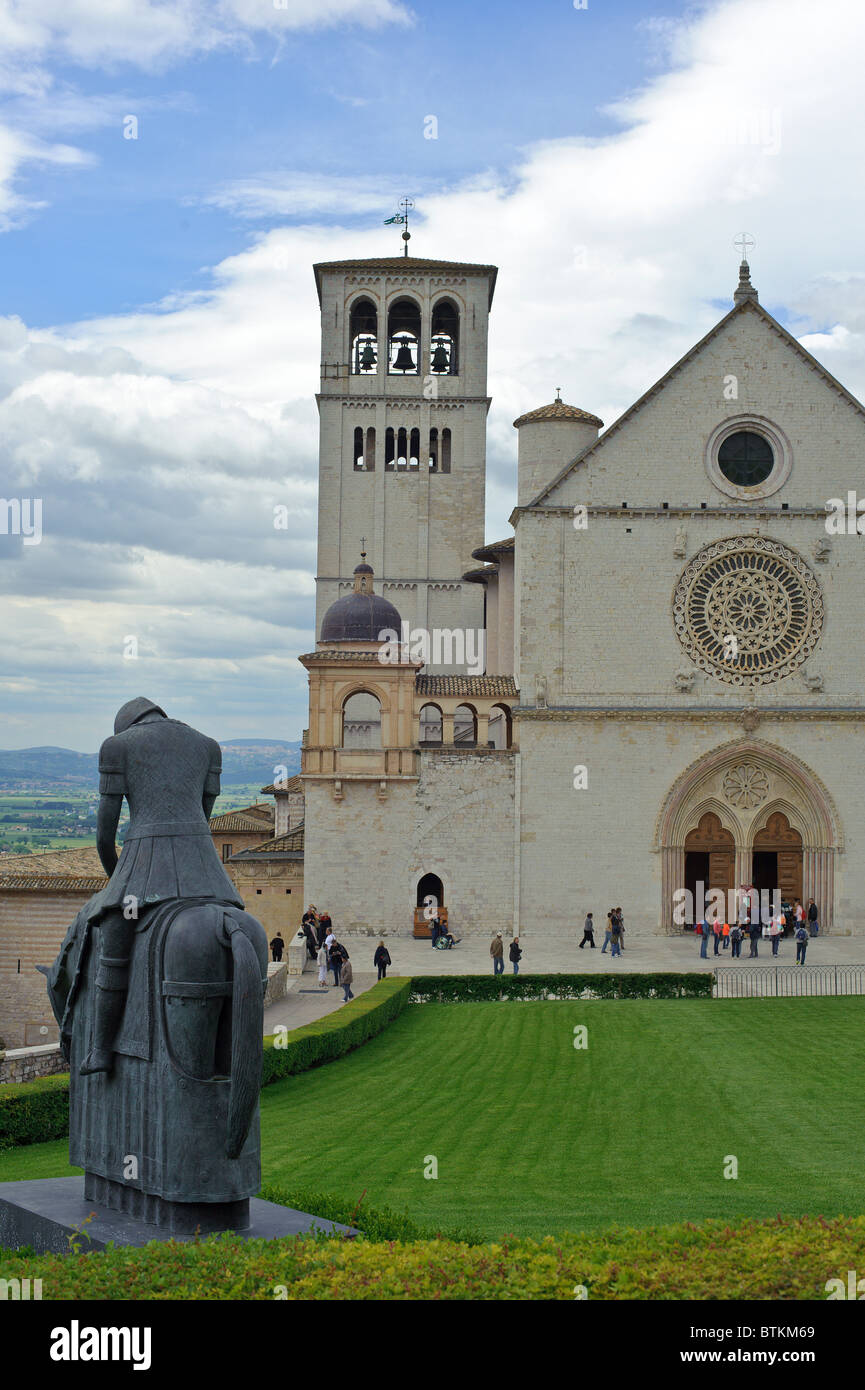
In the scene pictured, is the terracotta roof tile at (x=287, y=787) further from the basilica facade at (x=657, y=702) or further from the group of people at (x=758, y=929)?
the group of people at (x=758, y=929)

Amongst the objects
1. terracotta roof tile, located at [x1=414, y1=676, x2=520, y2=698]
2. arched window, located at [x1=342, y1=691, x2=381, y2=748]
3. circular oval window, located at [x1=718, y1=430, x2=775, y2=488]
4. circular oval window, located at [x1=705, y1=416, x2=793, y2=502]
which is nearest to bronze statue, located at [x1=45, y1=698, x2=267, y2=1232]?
terracotta roof tile, located at [x1=414, y1=676, x2=520, y2=698]

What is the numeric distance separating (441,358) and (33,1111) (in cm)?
4631

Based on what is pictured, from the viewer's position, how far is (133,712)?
465 inches

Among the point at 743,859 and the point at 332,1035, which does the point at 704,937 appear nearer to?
the point at 743,859

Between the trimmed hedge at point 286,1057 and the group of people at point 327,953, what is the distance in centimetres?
99

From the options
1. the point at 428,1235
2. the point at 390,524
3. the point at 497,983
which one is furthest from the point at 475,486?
the point at 428,1235

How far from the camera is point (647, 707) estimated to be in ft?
134

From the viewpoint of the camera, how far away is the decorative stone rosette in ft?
135

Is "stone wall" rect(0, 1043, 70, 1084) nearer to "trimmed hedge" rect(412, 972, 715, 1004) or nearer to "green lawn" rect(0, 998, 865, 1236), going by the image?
"green lawn" rect(0, 998, 865, 1236)

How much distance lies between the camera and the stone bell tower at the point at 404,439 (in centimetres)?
5888
